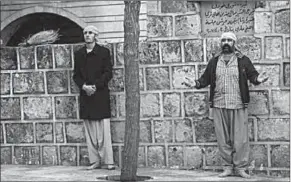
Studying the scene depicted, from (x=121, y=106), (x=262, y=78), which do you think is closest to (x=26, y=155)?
(x=121, y=106)

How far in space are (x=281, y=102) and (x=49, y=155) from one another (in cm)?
339

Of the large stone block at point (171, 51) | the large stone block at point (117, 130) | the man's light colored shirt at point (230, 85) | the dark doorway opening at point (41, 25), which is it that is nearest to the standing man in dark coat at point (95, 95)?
the large stone block at point (117, 130)

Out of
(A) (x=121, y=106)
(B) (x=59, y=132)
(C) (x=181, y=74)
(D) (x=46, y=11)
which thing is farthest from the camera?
(D) (x=46, y=11)

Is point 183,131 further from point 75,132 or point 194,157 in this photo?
point 75,132

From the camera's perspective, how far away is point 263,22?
9.91 metres

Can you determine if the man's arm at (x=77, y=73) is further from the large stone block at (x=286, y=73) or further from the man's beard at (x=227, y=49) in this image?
the large stone block at (x=286, y=73)

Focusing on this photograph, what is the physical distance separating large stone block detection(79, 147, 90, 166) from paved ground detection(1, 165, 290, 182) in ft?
0.55

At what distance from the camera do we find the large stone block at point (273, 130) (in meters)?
9.79

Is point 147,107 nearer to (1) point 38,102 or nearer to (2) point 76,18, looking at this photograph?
(1) point 38,102

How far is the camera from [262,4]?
10.0m

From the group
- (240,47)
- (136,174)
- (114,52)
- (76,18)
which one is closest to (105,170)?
(136,174)

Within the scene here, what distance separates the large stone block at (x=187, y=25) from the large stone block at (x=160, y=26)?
0.10 m

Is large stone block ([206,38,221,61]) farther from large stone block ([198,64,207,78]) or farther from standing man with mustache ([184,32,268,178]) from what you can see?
standing man with mustache ([184,32,268,178])

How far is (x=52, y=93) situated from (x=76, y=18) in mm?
8005
